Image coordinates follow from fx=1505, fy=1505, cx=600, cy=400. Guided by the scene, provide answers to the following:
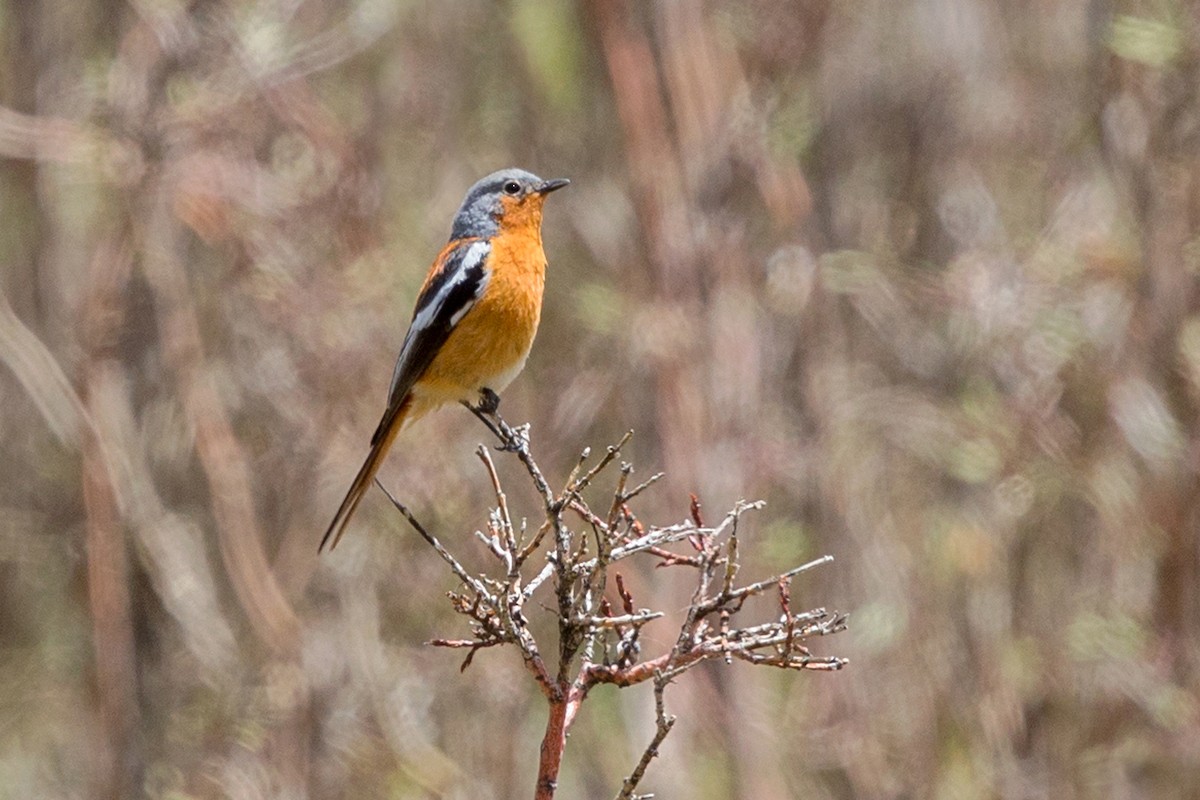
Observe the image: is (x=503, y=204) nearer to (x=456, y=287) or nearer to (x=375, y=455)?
(x=456, y=287)

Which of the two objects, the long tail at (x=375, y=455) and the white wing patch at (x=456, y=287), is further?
the white wing patch at (x=456, y=287)

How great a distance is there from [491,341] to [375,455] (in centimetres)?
47

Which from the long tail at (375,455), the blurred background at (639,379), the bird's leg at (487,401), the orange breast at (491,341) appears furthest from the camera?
the blurred background at (639,379)

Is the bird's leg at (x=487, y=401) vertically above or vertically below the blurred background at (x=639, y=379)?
below

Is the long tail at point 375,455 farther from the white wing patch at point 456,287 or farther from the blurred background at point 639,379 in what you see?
the blurred background at point 639,379

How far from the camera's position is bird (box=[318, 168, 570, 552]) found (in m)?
4.36

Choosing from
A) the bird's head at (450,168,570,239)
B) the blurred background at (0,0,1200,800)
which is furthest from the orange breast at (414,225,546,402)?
the blurred background at (0,0,1200,800)

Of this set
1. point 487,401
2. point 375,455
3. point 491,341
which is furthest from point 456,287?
point 375,455

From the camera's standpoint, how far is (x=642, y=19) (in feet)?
23.6

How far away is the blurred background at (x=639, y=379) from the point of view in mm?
6473

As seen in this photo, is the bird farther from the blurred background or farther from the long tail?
the blurred background

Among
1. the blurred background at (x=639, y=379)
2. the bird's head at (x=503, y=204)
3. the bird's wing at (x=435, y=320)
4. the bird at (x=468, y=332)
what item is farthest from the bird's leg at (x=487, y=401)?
the blurred background at (x=639, y=379)

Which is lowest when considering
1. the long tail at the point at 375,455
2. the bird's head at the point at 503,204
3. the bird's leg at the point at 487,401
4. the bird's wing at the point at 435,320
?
the long tail at the point at 375,455

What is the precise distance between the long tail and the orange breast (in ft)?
0.32
